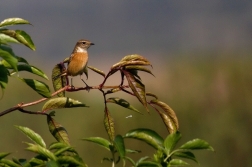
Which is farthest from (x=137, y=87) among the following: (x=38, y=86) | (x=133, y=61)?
(x=38, y=86)

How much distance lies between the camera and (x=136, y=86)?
0.69 metres

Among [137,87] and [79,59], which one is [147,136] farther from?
[79,59]

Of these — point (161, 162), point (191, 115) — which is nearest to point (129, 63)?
point (161, 162)

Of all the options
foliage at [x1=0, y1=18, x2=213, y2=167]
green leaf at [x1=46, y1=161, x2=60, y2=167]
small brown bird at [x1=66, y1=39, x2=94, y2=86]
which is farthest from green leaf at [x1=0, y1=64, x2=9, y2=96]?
small brown bird at [x1=66, y1=39, x2=94, y2=86]

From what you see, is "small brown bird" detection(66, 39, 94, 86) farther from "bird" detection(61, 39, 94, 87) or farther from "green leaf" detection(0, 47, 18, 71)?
"green leaf" detection(0, 47, 18, 71)

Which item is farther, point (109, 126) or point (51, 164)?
point (109, 126)

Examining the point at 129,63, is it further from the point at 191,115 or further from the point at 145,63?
the point at 191,115

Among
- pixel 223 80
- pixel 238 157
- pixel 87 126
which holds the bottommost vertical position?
pixel 238 157

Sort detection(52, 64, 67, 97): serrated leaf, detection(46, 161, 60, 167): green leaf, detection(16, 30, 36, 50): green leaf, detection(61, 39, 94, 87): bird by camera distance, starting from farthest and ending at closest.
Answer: detection(61, 39, 94, 87): bird < detection(52, 64, 67, 97): serrated leaf < detection(16, 30, 36, 50): green leaf < detection(46, 161, 60, 167): green leaf

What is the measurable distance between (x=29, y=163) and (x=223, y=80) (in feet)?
12.8

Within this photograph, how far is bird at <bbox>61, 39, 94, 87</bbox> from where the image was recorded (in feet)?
4.23

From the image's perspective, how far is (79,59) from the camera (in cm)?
142

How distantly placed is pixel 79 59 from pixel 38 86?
→ 719 mm

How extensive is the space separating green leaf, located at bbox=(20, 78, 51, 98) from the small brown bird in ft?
1.39
